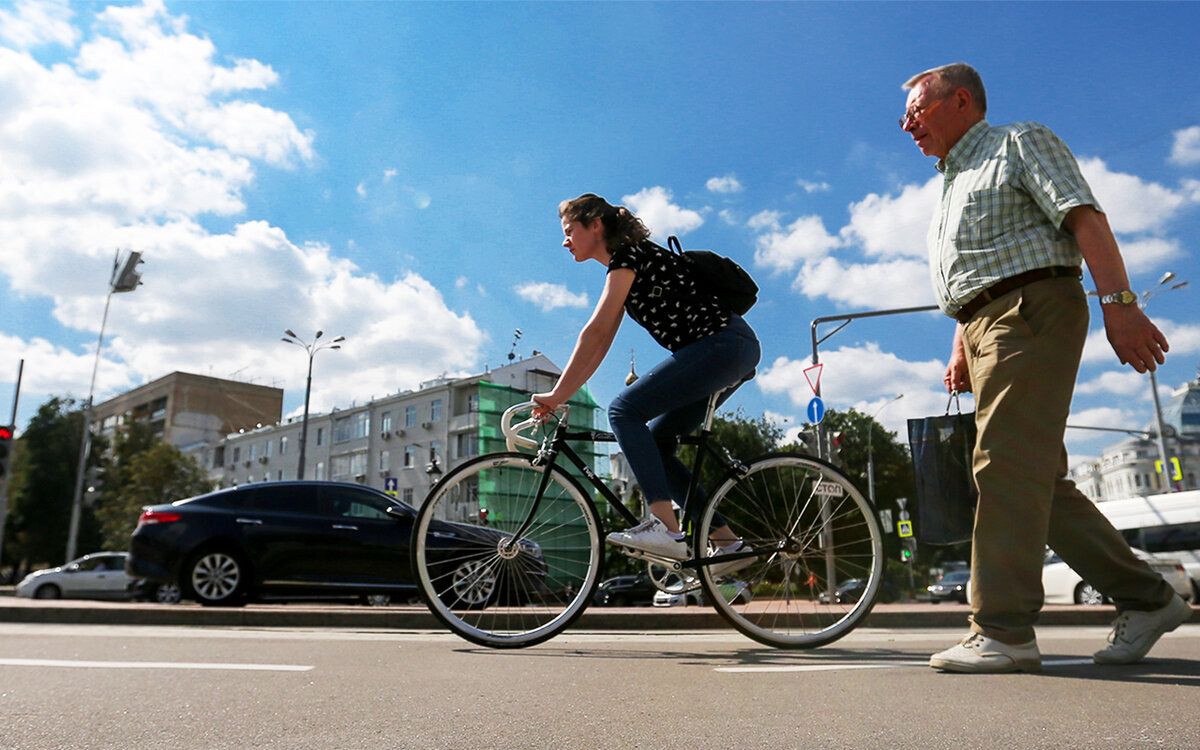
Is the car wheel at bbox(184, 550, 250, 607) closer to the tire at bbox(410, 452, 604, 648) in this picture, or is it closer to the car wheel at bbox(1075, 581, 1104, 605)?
the tire at bbox(410, 452, 604, 648)

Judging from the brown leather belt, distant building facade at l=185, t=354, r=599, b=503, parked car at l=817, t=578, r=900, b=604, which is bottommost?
parked car at l=817, t=578, r=900, b=604

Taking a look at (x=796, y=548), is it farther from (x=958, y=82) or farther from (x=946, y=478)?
(x=958, y=82)

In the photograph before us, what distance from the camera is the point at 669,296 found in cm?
368

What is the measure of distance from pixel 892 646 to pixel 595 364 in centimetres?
190

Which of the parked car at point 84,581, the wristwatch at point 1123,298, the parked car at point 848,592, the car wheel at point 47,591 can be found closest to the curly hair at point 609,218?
the parked car at point 848,592

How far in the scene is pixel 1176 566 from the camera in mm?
18109

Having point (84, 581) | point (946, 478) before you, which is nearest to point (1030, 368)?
point (946, 478)

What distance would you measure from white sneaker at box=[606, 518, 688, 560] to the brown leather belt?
141 cm

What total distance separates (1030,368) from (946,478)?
718 millimetres

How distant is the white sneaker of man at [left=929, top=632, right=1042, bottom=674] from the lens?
2.70m

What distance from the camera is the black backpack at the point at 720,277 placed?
370 cm

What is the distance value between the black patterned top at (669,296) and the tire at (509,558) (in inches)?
31.2

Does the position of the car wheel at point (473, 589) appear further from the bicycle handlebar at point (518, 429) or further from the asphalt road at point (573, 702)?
the bicycle handlebar at point (518, 429)

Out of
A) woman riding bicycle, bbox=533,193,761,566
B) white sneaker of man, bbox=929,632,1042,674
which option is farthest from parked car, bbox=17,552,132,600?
white sneaker of man, bbox=929,632,1042,674
